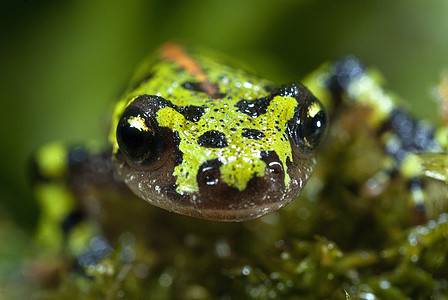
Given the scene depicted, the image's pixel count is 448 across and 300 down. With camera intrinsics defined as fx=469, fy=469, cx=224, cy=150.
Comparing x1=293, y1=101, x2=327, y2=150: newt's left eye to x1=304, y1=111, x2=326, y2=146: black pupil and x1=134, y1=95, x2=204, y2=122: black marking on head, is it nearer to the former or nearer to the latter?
x1=304, y1=111, x2=326, y2=146: black pupil

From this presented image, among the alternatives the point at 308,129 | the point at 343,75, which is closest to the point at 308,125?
the point at 308,129

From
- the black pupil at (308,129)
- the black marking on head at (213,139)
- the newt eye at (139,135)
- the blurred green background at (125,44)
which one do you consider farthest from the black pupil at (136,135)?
the blurred green background at (125,44)

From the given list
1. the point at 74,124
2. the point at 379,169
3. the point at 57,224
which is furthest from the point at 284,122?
the point at 74,124

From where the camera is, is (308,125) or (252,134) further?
(308,125)

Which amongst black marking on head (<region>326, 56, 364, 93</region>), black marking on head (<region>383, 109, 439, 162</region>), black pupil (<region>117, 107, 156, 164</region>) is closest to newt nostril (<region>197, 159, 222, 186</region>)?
black pupil (<region>117, 107, 156, 164</region>)

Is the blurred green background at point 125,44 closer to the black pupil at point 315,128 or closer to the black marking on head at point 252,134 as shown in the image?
the black pupil at point 315,128

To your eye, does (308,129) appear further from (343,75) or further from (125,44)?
(125,44)

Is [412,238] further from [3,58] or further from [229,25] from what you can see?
[3,58]
